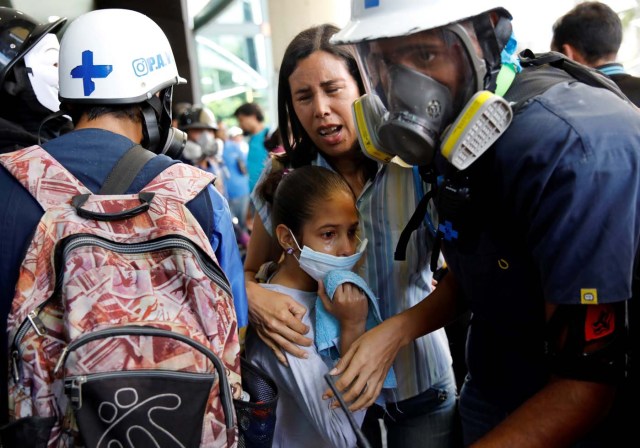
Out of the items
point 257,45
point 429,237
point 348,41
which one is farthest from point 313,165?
point 257,45

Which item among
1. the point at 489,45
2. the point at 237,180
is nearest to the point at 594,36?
the point at 489,45

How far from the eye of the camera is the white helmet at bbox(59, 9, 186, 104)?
156 cm

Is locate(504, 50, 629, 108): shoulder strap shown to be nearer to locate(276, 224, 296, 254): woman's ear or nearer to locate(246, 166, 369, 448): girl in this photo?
locate(246, 166, 369, 448): girl

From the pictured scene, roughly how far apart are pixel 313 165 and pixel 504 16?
0.91 metres

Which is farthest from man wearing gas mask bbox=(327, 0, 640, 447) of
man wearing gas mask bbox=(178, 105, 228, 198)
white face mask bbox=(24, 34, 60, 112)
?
man wearing gas mask bbox=(178, 105, 228, 198)

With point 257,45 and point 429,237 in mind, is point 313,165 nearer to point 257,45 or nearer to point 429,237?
point 429,237

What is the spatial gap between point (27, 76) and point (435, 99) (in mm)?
1567

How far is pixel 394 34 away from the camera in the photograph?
4.19 ft

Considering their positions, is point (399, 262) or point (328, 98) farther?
point (328, 98)

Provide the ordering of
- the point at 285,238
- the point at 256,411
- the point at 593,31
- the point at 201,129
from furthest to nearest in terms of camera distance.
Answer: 1. the point at 201,129
2. the point at 593,31
3. the point at 285,238
4. the point at 256,411

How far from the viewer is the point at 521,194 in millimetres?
1173

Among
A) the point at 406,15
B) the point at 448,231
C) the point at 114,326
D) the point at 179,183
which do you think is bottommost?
the point at 114,326

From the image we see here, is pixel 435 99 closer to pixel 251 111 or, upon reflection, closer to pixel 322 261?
pixel 322 261

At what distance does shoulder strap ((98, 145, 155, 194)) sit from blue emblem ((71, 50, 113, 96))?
0.20 meters
